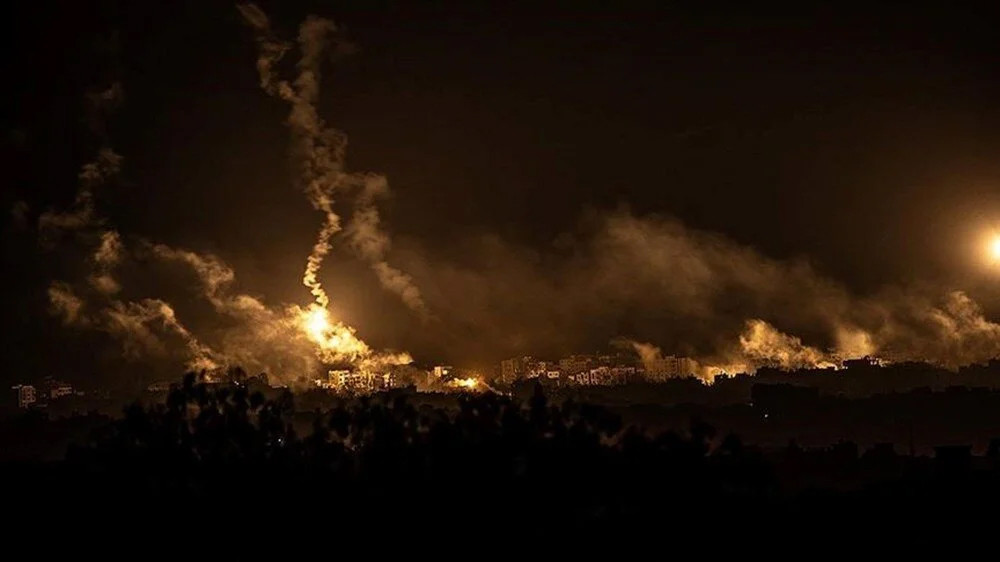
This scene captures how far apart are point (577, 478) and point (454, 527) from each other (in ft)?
14.8

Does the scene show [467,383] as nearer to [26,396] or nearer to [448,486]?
[26,396]

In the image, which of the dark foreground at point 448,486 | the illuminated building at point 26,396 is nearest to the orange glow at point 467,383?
the illuminated building at point 26,396

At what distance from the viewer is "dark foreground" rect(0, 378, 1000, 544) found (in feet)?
141

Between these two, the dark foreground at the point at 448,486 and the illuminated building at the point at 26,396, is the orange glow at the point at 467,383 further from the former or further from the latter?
the dark foreground at the point at 448,486

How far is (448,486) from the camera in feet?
144

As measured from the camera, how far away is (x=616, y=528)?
4244 cm

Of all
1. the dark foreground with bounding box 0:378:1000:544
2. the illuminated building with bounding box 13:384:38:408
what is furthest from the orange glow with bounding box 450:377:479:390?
the dark foreground with bounding box 0:378:1000:544

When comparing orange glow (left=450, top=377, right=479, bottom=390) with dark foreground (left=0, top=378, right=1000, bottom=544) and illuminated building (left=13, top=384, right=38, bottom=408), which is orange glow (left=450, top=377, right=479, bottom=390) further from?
dark foreground (left=0, top=378, right=1000, bottom=544)

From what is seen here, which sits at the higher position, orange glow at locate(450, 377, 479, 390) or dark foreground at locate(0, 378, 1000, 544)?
orange glow at locate(450, 377, 479, 390)

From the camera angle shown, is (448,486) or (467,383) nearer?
(448,486)

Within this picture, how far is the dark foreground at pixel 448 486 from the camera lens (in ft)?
141

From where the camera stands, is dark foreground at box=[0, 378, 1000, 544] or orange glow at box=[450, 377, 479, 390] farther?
orange glow at box=[450, 377, 479, 390]

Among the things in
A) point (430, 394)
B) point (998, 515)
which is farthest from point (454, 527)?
point (430, 394)

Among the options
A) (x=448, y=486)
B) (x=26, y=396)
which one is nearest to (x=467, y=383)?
(x=26, y=396)
